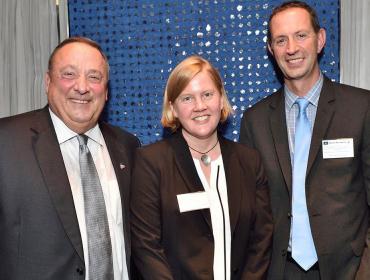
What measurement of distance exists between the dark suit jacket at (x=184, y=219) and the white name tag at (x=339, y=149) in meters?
0.35

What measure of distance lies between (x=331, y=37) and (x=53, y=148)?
1.67 m

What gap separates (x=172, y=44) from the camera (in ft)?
10.2

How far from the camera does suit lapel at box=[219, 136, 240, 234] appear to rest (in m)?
2.28

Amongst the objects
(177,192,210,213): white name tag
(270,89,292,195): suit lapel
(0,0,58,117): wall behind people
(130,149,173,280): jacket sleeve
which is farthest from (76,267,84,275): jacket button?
(0,0,58,117): wall behind people

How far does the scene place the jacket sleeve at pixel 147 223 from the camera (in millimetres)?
2217

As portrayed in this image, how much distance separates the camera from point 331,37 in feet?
9.56

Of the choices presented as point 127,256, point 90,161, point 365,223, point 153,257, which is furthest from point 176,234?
point 365,223

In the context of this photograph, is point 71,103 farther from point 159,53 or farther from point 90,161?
point 159,53

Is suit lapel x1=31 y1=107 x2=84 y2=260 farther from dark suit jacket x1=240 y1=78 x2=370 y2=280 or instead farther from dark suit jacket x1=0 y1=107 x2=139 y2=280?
dark suit jacket x1=240 y1=78 x2=370 y2=280

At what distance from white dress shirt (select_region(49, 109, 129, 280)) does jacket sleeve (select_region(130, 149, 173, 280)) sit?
9 cm

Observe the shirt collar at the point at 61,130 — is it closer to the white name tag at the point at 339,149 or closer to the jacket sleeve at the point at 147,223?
the jacket sleeve at the point at 147,223

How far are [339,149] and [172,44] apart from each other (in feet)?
4.01

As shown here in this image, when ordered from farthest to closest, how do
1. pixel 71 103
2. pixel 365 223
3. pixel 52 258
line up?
pixel 365 223 < pixel 71 103 < pixel 52 258

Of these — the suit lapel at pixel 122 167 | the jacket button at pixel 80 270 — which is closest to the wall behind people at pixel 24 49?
the suit lapel at pixel 122 167
